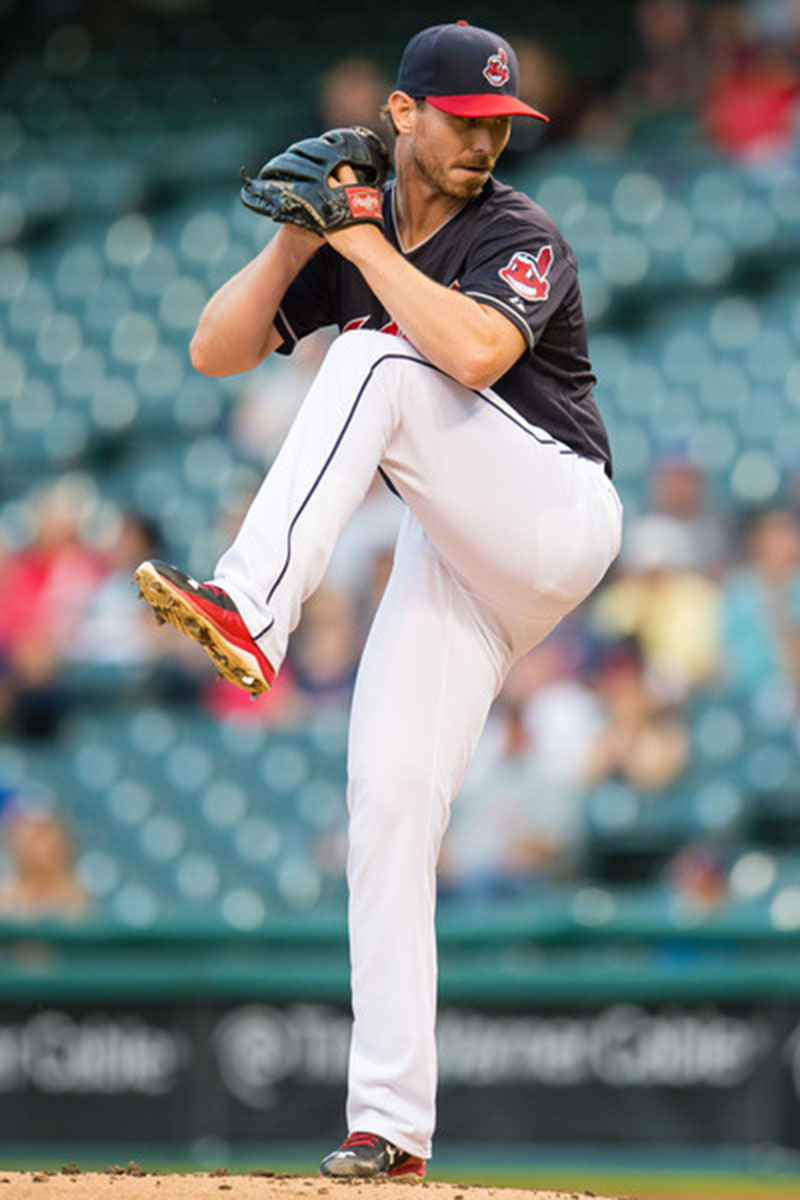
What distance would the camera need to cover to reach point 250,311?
414cm

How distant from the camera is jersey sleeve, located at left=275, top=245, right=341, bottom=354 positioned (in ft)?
13.8

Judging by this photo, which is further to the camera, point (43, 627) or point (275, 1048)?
point (43, 627)

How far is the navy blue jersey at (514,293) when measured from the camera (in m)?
3.85

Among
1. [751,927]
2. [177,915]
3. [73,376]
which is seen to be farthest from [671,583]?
[73,376]

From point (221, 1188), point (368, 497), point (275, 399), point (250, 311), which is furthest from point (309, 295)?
point (275, 399)

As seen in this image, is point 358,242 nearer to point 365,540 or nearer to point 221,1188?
point 221,1188

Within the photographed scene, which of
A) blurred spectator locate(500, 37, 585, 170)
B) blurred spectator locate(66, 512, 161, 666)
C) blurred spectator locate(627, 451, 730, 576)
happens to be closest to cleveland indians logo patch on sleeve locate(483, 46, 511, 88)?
blurred spectator locate(627, 451, 730, 576)

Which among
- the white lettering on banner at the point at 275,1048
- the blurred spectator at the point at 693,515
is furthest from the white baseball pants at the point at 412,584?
the blurred spectator at the point at 693,515

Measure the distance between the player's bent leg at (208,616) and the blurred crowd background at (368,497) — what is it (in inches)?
143

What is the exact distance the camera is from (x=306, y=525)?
3732mm

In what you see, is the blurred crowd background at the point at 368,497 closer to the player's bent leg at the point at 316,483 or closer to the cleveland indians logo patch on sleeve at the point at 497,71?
the player's bent leg at the point at 316,483

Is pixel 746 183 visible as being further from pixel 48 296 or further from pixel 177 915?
pixel 177 915

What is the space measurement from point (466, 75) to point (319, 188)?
34 cm

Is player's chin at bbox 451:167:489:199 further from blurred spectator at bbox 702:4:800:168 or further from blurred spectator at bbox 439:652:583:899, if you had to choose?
blurred spectator at bbox 702:4:800:168
